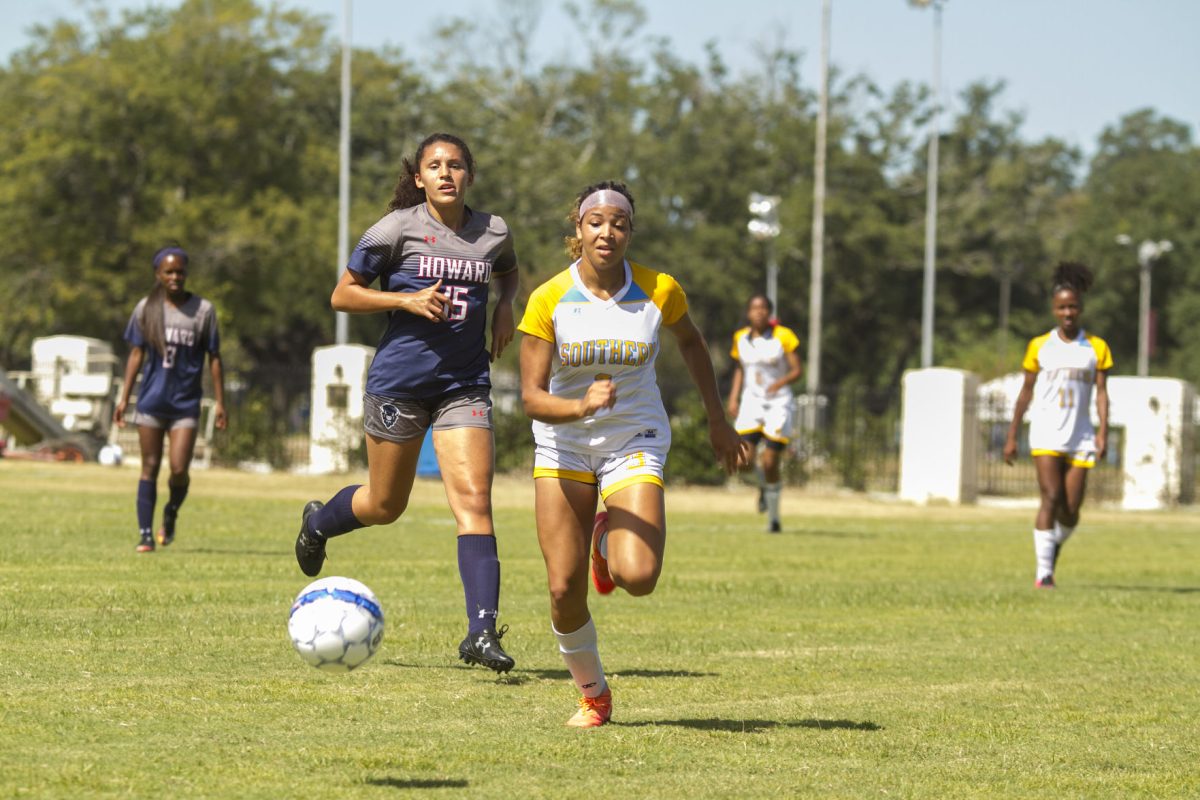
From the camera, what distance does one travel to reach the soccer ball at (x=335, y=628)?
20.0 feet

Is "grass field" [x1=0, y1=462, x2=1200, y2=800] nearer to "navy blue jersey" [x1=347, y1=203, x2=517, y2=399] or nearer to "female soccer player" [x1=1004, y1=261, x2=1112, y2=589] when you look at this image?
"female soccer player" [x1=1004, y1=261, x2=1112, y2=589]

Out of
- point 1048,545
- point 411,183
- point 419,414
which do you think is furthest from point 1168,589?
point 411,183

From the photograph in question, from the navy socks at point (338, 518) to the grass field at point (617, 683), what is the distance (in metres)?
0.61

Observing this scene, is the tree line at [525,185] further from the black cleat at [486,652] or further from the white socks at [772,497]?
the black cleat at [486,652]

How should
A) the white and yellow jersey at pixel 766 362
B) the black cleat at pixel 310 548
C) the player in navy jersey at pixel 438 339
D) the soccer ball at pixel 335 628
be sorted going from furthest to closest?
the white and yellow jersey at pixel 766 362 < the black cleat at pixel 310 548 < the player in navy jersey at pixel 438 339 < the soccer ball at pixel 335 628

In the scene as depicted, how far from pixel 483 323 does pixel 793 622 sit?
12.4 feet

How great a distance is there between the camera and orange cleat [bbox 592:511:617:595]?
279 inches

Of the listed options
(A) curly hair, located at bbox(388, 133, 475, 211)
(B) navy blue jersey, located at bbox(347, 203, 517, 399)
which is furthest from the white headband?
(A) curly hair, located at bbox(388, 133, 475, 211)

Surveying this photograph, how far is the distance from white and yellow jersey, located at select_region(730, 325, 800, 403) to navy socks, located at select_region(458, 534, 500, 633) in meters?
11.8

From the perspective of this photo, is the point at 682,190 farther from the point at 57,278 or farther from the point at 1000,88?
the point at 57,278

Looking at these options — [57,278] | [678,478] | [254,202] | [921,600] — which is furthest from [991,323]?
[921,600]

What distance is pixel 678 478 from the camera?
30109 millimetres

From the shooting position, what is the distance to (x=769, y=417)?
1956 cm

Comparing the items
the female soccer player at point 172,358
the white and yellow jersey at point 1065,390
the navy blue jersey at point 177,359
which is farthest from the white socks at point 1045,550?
the navy blue jersey at point 177,359
